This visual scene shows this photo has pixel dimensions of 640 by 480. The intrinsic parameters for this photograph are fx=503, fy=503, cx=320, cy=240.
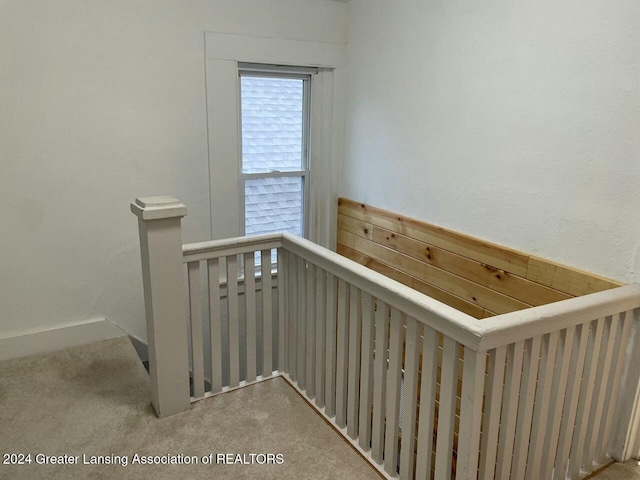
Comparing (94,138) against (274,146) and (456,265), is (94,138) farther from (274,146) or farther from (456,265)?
(456,265)

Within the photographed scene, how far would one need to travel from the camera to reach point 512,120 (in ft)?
7.32

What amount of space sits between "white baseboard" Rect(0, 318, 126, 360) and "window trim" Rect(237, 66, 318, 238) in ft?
3.28

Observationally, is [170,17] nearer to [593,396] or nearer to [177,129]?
[177,129]

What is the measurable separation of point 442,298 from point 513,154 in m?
0.84

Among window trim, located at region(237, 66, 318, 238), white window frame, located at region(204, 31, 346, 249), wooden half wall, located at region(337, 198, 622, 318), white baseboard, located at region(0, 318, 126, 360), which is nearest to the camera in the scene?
wooden half wall, located at region(337, 198, 622, 318)

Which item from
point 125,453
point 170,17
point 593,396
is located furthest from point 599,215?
point 170,17

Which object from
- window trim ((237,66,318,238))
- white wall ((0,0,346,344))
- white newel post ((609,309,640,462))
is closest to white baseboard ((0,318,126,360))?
white wall ((0,0,346,344))

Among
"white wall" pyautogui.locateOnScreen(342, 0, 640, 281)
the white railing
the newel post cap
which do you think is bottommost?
the white railing

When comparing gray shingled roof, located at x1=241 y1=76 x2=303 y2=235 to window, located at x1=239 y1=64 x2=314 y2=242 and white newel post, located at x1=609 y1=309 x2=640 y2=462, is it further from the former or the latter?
white newel post, located at x1=609 y1=309 x2=640 y2=462

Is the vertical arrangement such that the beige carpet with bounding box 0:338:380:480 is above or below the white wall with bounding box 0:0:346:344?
below

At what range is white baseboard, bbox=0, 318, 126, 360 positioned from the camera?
264 cm

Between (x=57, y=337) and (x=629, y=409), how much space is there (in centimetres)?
274

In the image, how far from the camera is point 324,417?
7.30 feet

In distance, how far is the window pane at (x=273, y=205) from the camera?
11.0 feet
